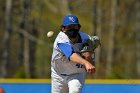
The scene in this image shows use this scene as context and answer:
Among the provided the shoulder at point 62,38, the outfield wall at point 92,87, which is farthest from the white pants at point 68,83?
the outfield wall at point 92,87

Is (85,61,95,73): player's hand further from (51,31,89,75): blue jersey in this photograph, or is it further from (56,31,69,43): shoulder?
(56,31,69,43): shoulder

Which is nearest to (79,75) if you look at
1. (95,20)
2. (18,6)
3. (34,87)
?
(34,87)

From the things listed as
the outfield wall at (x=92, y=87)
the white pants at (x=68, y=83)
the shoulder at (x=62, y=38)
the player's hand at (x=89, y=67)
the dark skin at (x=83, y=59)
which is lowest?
the outfield wall at (x=92, y=87)

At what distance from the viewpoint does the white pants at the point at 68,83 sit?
263 inches

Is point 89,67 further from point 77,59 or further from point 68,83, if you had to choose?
point 68,83

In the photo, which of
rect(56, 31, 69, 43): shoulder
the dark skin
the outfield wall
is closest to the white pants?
the dark skin

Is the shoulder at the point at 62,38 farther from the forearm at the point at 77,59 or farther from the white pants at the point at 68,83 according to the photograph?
the white pants at the point at 68,83

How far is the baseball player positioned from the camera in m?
6.58

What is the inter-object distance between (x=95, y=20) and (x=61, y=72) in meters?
22.3

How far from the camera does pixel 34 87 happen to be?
10.9m

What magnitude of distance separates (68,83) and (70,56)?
481 mm

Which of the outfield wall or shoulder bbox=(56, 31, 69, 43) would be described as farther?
the outfield wall

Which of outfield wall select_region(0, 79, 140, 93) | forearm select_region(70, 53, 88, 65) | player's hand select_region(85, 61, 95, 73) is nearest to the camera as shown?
player's hand select_region(85, 61, 95, 73)

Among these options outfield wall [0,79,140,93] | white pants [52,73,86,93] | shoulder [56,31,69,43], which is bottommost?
outfield wall [0,79,140,93]
